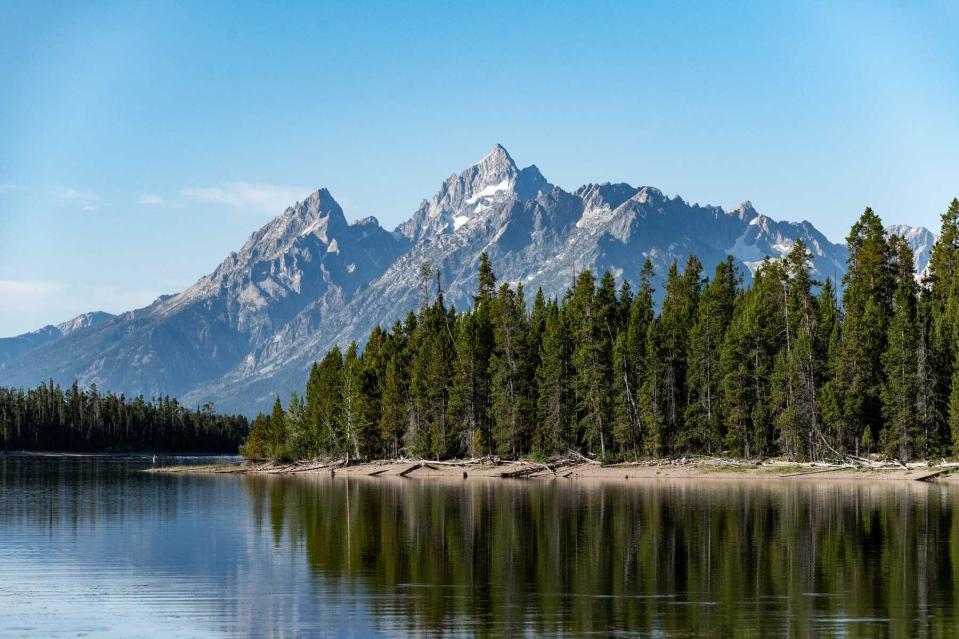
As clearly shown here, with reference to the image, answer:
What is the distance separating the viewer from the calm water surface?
129 ft

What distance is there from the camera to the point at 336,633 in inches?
1463

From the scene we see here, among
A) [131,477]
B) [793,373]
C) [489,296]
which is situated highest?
[489,296]

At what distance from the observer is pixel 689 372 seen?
5315 inches

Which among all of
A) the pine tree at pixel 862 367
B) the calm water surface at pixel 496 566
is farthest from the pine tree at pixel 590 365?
the calm water surface at pixel 496 566

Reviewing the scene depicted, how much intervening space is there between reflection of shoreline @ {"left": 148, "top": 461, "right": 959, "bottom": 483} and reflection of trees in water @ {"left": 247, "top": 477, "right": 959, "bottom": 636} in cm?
1499

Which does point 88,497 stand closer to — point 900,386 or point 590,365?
point 590,365

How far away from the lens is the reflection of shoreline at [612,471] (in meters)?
112

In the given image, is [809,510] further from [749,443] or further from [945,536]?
[749,443]

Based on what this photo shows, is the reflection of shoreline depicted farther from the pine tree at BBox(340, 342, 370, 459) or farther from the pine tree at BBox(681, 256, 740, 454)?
the pine tree at BBox(681, 256, 740, 454)

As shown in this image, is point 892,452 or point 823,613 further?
point 892,452

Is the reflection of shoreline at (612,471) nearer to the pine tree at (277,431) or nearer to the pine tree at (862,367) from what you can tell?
the pine tree at (862,367)

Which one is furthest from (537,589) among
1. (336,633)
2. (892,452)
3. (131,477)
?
(131,477)

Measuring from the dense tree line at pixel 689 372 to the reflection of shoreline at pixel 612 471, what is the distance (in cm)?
→ 380

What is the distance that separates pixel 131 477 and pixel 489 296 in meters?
55.5
